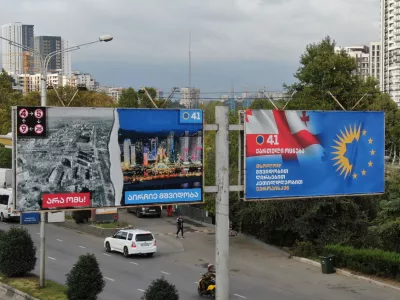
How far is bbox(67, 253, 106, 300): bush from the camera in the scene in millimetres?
19328

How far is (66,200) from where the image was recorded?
581 inches

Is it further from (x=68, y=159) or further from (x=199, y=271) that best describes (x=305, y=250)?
(x=68, y=159)

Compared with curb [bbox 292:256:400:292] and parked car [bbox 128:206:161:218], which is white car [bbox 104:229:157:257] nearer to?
curb [bbox 292:256:400:292]

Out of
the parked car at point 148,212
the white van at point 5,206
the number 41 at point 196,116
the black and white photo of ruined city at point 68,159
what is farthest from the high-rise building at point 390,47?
the black and white photo of ruined city at point 68,159

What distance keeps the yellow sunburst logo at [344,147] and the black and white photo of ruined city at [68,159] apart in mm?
6374

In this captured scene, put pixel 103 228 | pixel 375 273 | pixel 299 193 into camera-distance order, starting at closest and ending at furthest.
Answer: pixel 299 193 < pixel 375 273 < pixel 103 228

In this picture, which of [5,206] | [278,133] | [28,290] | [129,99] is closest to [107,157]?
[278,133]

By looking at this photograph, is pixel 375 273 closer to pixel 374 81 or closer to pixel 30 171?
pixel 30 171

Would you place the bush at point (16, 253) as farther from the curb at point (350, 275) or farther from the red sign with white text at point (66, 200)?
the curb at point (350, 275)

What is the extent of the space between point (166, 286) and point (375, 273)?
1292 centimetres

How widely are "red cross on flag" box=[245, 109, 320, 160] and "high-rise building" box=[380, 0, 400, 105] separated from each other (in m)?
151

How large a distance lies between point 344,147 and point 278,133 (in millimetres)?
2237

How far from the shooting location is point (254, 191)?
52.3 feet

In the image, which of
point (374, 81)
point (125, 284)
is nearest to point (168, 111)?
point (125, 284)
